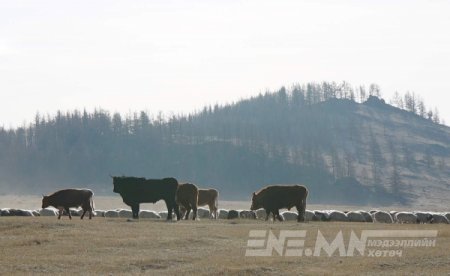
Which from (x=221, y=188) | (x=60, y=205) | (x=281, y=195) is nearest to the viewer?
(x=60, y=205)

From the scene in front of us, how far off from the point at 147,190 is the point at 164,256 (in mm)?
19597

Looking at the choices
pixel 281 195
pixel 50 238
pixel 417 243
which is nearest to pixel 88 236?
pixel 50 238

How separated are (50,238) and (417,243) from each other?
1555cm

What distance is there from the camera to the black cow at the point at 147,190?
152 feet

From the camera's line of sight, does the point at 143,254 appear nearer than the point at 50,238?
Yes

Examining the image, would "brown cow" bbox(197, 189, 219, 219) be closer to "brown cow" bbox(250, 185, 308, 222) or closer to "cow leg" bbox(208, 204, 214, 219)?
"cow leg" bbox(208, 204, 214, 219)

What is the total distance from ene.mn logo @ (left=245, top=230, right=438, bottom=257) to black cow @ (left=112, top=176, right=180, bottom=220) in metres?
12.0

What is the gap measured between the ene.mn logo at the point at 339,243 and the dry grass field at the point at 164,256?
0.36 m

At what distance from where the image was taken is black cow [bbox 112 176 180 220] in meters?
46.5

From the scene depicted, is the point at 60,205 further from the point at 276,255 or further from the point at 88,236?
the point at 276,255

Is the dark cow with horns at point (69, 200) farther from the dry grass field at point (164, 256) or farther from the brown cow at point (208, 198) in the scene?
the brown cow at point (208, 198)

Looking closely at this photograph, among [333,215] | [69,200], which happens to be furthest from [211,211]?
[69,200]

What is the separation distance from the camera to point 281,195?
158 feet

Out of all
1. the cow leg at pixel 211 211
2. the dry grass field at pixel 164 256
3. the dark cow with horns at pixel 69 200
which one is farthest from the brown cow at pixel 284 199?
the dry grass field at pixel 164 256
